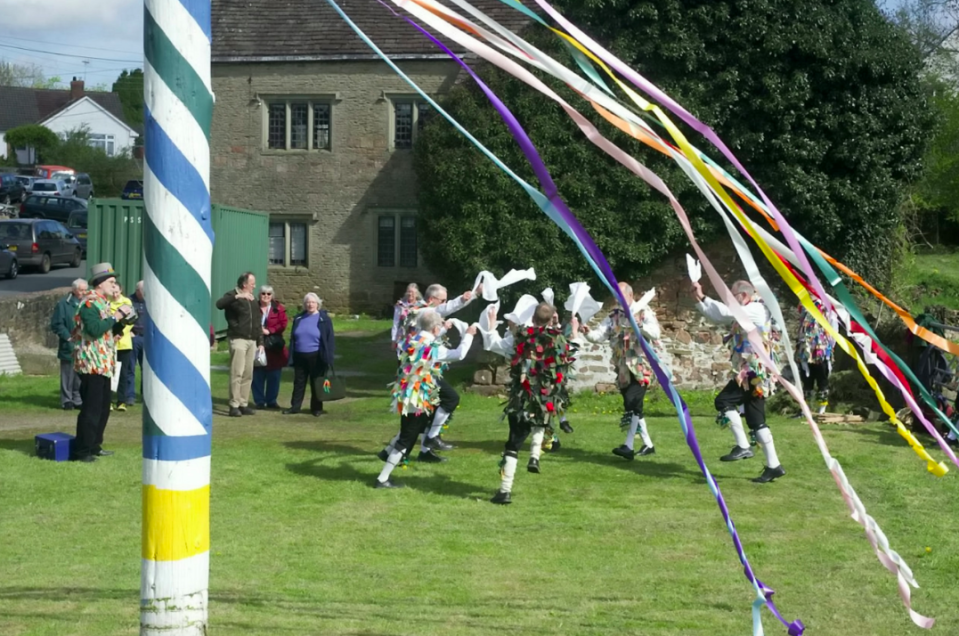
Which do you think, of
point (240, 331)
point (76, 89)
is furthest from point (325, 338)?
point (76, 89)

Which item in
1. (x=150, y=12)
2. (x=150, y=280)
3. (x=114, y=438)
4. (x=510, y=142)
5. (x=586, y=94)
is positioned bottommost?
(x=114, y=438)

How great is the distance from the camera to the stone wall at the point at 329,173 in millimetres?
29609

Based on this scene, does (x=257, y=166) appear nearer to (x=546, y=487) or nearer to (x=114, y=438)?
(x=114, y=438)

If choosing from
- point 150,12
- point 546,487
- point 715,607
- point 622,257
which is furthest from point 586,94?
point 622,257

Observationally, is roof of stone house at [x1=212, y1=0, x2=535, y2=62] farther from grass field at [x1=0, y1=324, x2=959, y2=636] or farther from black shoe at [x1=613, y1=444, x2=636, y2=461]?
black shoe at [x1=613, y1=444, x2=636, y2=461]

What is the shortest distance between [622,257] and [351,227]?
516 inches

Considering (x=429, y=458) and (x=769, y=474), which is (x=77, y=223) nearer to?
(x=429, y=458)

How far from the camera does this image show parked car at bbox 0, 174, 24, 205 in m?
56.5

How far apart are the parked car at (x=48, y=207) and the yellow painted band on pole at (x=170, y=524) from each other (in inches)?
1821

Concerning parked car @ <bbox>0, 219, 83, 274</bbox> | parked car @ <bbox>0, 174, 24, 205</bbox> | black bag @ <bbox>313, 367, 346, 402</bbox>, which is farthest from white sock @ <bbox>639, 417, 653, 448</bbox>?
parked car @ <bbox>0, 174, 24, 205</bbox>

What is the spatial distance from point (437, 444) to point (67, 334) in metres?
5.27

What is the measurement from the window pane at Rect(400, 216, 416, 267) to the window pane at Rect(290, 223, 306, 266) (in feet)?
8.86

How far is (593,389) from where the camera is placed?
18922 millimetres

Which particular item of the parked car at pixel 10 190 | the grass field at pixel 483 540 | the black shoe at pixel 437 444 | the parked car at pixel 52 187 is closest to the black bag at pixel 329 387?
the grass field at pixel 483 540
